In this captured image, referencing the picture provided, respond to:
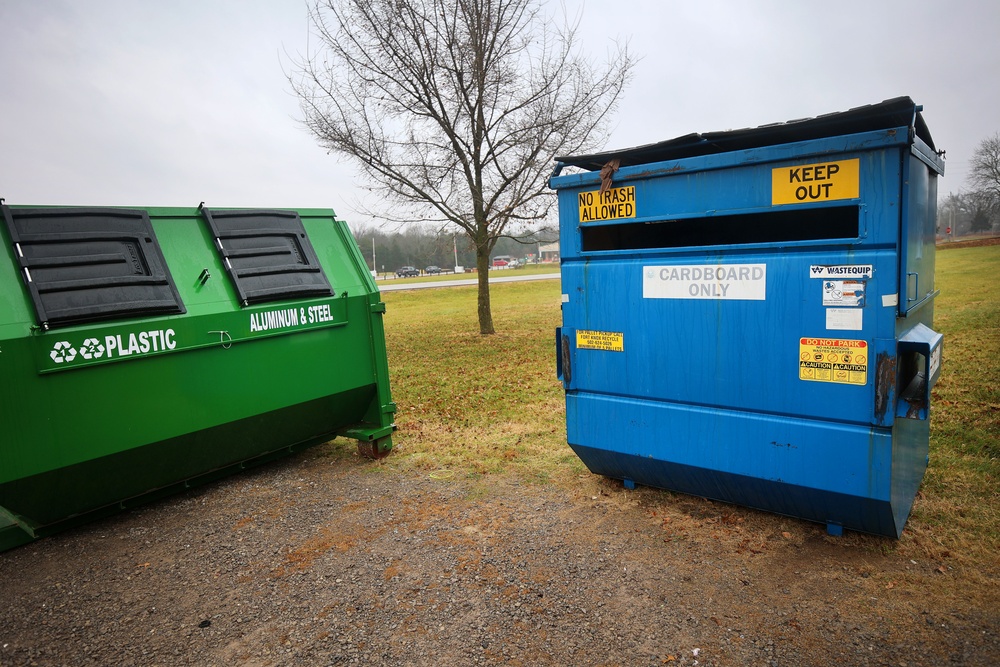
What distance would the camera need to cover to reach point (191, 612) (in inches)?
131

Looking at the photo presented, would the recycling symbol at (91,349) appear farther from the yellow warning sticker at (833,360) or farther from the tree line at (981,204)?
the tree line at (981,204)

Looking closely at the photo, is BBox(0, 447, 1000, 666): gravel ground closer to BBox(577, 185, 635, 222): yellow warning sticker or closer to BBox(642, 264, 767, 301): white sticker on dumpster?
BBox(642, 264, 767, 301): white sticker on dumpster

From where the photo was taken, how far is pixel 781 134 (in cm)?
362

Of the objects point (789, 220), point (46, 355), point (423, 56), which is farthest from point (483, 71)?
point (46, 355)

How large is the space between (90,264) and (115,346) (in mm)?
611

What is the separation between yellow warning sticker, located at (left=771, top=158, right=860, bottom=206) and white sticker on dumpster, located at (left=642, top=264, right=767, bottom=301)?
41 centimetres

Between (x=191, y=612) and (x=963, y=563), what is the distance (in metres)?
4.19

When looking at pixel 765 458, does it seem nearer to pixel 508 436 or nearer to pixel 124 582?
pixel 508 436

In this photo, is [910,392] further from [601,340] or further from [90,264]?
[90,264]

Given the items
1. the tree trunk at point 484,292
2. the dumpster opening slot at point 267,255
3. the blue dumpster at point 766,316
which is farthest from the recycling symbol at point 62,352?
the tree trunk at point 484,292

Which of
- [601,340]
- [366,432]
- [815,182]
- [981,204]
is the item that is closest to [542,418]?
[366,432]

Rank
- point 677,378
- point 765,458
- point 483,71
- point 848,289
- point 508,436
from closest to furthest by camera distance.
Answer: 1. point 848,289
2. point 765,458
3. point 677,378
4. point 508,436
5. point 483,71

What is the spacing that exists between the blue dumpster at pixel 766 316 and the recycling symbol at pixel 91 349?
306 cm

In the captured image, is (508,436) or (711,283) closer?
(711,283)
